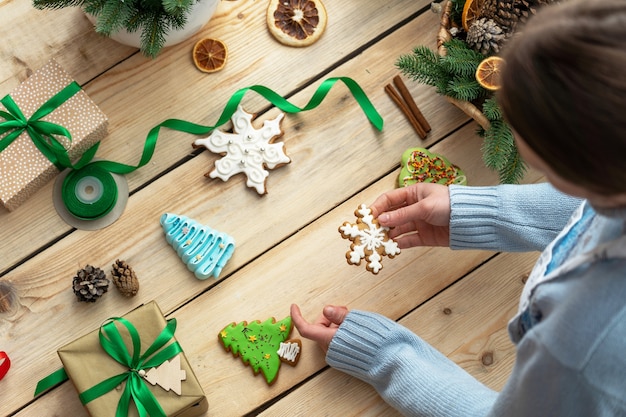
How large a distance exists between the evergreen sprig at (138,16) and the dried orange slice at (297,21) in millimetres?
220

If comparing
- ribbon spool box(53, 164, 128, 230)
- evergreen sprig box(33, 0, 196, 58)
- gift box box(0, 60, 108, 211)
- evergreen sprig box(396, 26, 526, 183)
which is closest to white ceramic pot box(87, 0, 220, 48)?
evergreen sprig box(33, 0, 196, 58)

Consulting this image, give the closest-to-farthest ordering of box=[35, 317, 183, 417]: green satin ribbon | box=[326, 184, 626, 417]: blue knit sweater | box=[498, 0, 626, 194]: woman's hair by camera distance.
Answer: box=[498, 0, 626, 194]: woman's hair, box=[326, 184, 626, 417]: blue knit sweater, box=[35, 317, 183, 417]: green satin ribbon

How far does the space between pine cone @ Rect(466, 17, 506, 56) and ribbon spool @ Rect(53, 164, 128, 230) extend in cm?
73

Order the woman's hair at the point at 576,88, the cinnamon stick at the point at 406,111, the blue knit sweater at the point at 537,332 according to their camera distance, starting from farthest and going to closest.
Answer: the cinnamon stick at the point at 406,111, the blue knit sweater at the point at 537,332, the woman's hair at the point at 576,88

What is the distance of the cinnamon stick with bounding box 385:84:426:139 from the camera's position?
53.9 inches

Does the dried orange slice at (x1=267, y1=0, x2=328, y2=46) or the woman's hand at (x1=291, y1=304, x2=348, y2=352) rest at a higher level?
the dried orange slice at (x1=267, y1=0, x2=328, y2=46)

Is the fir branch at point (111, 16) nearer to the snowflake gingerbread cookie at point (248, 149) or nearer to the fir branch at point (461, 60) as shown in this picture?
the snowflake gingerbread cookie at point (248, 149)

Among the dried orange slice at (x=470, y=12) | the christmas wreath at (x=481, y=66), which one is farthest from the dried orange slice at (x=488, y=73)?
the dried orange slice at (x=470, y=12)

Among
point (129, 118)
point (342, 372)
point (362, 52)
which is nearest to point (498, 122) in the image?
point (362, 52)

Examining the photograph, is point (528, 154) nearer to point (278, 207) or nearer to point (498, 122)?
point (498, 122)

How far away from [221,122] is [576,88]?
2.76 ft

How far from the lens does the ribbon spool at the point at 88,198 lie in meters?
1.30

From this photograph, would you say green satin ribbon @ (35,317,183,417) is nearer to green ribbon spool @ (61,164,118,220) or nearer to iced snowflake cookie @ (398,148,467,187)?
green ribbon spool @ (61,164,118,220)

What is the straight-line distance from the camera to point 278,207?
52.5 inches
